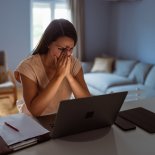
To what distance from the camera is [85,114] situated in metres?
0.97

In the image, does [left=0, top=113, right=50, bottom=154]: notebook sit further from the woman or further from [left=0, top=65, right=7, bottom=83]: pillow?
[left=0, top=65, right=7, bottom=83]: pillow

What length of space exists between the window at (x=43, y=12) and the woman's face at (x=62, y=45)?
10.9 ft

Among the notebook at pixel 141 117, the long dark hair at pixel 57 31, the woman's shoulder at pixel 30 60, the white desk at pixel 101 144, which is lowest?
the white desk at pixel 101 144

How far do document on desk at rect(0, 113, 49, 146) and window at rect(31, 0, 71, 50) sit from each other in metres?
3.61

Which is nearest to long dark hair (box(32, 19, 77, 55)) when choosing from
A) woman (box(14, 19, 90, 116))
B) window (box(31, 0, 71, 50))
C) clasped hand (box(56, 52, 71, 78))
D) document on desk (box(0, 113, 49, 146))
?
woman (box(14, 19, 90, 116))

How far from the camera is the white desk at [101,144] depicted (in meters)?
0.86

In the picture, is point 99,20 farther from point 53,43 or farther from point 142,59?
point 53,43

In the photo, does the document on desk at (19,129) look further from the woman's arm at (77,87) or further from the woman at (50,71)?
the woman's arm at (77,87)

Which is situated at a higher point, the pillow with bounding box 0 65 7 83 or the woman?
the woman

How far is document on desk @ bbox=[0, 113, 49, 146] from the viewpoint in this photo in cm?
93

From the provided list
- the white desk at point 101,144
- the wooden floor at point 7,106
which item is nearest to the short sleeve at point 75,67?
the white desk at point 101,144

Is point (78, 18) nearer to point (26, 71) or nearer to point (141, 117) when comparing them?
point (26, 71)

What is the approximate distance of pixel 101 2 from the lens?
4.93 metres

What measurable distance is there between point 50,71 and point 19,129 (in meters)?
0.54
